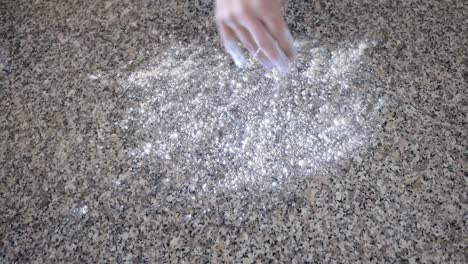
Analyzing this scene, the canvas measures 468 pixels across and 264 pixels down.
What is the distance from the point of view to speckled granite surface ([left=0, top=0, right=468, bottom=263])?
0.58 meters

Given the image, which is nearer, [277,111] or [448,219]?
[448,219]

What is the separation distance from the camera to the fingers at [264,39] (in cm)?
55

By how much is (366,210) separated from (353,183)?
4 centimetres

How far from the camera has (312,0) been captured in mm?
790

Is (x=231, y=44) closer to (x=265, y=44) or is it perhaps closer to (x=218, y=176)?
(x=265, y=44)

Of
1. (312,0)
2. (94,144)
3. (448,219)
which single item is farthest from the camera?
(312,0)

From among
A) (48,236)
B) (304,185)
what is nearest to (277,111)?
(304,185)

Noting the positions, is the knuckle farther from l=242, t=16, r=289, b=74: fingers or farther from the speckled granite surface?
the speckled granite surface

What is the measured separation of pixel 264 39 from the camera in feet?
1.84

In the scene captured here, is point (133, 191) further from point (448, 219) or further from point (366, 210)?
point (448, 219)

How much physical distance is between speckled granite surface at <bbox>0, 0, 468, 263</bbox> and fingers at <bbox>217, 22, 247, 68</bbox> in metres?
0.02

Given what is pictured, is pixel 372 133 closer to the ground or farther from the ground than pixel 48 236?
closer to the ground

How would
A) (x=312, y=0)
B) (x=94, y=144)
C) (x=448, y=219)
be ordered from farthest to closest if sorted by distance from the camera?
(x=312, y=0)
(x=94, y=144)
(x=448, y=219)

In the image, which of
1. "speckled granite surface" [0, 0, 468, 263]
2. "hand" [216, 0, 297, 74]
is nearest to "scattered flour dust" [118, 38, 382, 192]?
"speckled granite surface" [0, 0, 468, 263]
